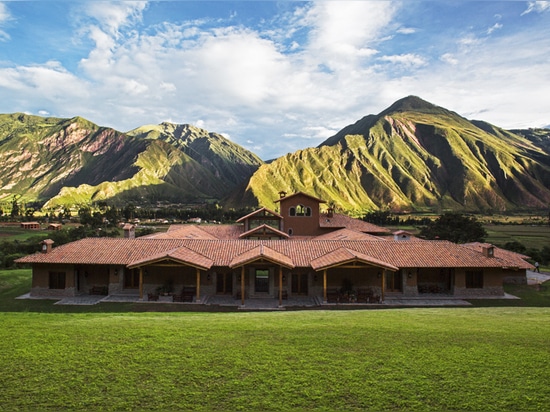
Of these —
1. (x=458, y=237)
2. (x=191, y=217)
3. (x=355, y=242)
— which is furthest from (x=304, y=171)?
(x=355, y=242)

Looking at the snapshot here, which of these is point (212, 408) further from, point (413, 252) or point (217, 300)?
point (413, 252)

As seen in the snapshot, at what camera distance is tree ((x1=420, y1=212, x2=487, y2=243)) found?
57.1m

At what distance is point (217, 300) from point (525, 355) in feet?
60.8

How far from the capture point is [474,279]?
26781 millimetres

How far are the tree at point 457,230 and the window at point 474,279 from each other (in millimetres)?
31699

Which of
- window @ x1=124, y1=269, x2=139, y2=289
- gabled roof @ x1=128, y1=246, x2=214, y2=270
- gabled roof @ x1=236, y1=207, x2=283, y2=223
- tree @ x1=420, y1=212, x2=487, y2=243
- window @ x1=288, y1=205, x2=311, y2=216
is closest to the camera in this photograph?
gabled roof @ x1=128, y1=246, x2=214, y2=270

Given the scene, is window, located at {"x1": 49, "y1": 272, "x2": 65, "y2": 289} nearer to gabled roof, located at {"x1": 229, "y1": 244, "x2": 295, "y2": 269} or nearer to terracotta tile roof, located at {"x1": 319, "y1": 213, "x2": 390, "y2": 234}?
gabled roof, located at {"x1": 229, "y1": 244, "x2": 295, "y2": 269}

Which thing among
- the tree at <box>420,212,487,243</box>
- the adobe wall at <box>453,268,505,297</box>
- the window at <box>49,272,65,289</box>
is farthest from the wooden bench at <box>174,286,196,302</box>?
the tree at <box>420,212,487,243</box>

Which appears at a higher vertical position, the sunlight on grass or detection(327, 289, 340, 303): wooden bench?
the sunlight on grass

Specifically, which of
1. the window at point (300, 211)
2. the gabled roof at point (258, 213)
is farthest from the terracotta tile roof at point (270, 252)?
the window at point (300, 211)

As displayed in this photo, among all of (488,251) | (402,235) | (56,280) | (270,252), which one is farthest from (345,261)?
(56,280)

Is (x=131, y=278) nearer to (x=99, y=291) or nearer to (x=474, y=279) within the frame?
(x=99, y=291)

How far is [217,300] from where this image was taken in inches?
974

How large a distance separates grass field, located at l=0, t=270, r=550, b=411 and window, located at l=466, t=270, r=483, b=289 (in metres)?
16.1
